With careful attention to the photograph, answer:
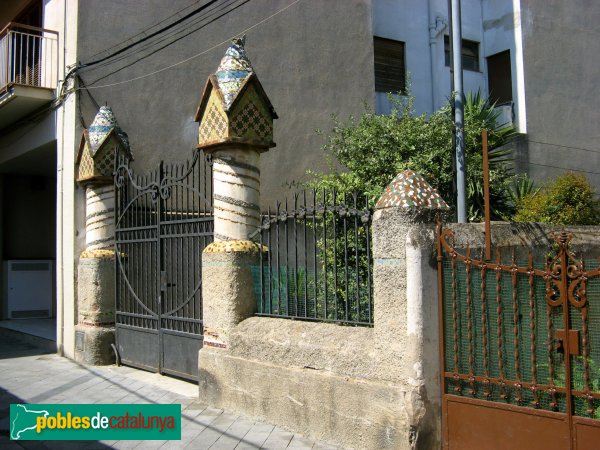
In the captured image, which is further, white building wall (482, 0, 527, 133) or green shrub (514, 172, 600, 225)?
white building wall (482, 0, 527, 133)

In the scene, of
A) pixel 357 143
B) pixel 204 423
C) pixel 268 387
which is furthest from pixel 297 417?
pixel 357 143

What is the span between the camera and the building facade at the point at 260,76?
9.89 metres

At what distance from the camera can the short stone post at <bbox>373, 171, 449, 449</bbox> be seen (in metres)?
4.52

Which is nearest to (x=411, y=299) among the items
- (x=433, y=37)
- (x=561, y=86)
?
(x=433, y=37)

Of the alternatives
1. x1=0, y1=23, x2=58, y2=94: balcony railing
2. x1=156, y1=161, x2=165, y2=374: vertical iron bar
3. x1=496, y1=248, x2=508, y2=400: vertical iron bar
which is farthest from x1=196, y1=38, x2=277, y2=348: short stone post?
x1=0, y1=23, x2=58, y2=94: balcony railing

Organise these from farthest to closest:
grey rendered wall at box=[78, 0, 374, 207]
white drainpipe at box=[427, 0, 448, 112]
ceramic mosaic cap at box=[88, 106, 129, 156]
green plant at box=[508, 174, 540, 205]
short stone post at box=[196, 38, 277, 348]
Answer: white drainpipe at box=[427, 0, 448, 112] → green plant at box=[508, 174, 540, 205] → grey rendered wall at box=[78, 0, 374, 207] → ceramic mosaic cap at box=[88, 106, 129, 156] → short stone post at box=[196, 38, 277, 348]

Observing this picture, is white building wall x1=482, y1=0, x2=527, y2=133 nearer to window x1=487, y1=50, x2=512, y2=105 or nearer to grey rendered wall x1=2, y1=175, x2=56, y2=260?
window x1=487, y1=50, x2=512, y2=105

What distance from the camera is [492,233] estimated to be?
4969mm

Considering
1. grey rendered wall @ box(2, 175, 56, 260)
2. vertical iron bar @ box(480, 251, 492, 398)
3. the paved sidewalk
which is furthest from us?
grey rendered wall @ box(2, 175, 56, 260)

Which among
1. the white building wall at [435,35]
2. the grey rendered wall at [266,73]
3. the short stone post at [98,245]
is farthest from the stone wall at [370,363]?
the white building wall at [435,35]

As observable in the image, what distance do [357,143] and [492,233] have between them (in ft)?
14.6

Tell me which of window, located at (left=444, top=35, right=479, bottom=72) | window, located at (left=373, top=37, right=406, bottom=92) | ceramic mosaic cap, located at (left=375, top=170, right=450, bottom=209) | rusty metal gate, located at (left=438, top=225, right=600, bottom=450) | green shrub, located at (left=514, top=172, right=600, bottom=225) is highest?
window, located at (left=444, top=35, right=479, bottom=72)

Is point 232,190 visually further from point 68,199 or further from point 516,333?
point 68,199

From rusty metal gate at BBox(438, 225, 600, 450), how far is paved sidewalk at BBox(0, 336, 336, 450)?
1.41m
